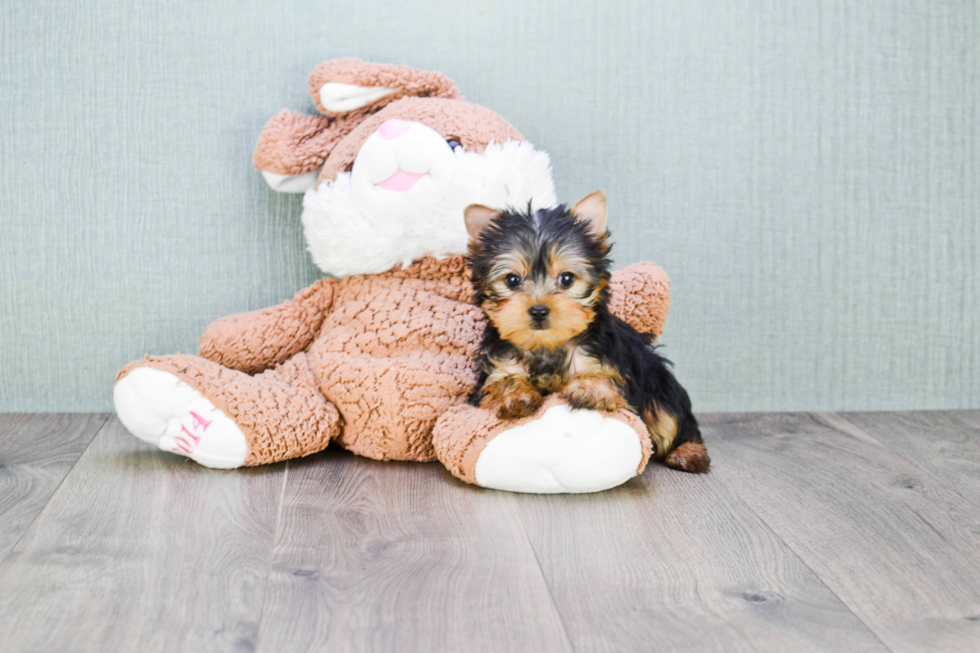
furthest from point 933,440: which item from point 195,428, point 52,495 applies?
point 52,495

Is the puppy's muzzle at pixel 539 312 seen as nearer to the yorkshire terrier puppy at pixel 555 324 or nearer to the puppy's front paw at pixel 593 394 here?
the yorkshire terrier puppy at pixel 555 324

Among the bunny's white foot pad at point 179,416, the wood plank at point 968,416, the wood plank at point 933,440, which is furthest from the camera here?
the wood plank at point 968,416

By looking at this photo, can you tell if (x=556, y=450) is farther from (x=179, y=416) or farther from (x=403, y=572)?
(x=179, y=416)

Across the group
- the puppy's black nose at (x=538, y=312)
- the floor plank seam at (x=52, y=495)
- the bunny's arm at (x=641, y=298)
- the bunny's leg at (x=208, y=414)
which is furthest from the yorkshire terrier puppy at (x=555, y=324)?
the floor plank seam at (x=52, y=495)

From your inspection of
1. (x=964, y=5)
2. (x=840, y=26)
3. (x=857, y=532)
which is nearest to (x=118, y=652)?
(x=857, y=532)

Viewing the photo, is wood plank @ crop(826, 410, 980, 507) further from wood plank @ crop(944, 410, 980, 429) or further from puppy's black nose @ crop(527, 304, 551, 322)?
puppy's black nose @ crop(527, 304, 551, 322)

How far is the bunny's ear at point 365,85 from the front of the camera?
2043 millimetres

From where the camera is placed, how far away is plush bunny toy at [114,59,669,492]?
1.72m

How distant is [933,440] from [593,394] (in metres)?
1.13

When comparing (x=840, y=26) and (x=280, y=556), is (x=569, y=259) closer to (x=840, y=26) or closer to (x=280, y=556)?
(x=280, y=556)

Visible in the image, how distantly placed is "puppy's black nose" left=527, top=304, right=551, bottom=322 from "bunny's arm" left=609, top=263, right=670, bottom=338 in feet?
1.77

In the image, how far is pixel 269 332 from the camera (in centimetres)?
209

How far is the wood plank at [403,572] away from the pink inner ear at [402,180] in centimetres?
67

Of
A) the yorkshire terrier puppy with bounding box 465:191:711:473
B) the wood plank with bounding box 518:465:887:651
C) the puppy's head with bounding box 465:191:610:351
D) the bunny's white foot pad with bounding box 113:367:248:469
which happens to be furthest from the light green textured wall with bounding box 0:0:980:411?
the wood plank with bounding box 518:465:887:651
